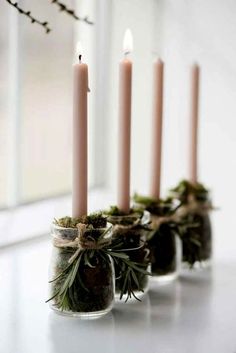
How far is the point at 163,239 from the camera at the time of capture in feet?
3.98

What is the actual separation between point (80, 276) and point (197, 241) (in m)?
0.34

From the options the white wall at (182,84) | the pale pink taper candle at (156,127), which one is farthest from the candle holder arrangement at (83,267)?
the white wall at (182,84)

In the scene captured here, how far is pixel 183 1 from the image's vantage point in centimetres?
168

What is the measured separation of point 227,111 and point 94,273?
29.2 inches

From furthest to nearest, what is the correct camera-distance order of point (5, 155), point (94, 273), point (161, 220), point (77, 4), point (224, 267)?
point (77, 4)
point (5, 155)
point (224, 267)
point (161, 220)
point (94, 273)

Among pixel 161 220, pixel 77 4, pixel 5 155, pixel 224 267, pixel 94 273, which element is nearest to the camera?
pixel 94 273

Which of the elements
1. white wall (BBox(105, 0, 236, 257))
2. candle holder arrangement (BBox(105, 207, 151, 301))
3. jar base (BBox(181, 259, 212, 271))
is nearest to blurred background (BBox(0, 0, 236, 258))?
white wall (BBox(105, 0, 236, 257))

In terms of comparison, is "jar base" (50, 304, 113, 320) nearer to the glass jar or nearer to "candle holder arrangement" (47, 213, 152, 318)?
"candle holder arrangement" (47, 213, 152, 318)

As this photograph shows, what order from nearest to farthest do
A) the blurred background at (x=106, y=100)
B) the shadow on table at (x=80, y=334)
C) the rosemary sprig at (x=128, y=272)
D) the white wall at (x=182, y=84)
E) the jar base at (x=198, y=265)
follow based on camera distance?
the shadow on table at (x=80, y=334)
the rosemary sprig at (x=128, y=272)
the jar base at (x=198, y=265)
the blurred background at (x=106, y=100)
the white wall at (x=182, y=84)

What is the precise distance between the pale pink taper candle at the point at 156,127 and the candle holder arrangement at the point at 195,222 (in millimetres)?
65

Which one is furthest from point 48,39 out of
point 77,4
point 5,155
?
point 5,155

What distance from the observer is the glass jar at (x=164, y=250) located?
47.6 inches

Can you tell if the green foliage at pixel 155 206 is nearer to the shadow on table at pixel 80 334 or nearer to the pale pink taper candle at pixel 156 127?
the pale pink taper candle at pixel 156 127

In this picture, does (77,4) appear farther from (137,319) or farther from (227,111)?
(137,319)
